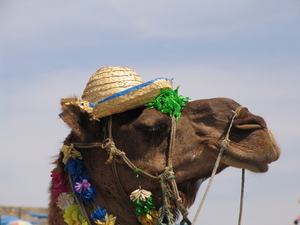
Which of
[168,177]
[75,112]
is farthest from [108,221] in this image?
[75,112]

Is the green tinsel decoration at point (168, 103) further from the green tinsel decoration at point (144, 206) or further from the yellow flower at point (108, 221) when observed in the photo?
the yellow flower at point (108, 221)

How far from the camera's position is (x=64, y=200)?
462cm

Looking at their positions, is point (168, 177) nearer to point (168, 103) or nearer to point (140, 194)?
point (140, 194)

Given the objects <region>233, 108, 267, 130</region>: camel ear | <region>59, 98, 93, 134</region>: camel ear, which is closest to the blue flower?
<region>59, 98, 93, 134</region>: camel ear

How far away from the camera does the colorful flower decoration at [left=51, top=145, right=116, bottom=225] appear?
14.6 ft

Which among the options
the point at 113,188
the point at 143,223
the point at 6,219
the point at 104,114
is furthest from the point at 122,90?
the point at 6,219

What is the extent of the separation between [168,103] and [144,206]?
91cm

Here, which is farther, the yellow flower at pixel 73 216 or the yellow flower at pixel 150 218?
the yellow flower at pixel 73 216

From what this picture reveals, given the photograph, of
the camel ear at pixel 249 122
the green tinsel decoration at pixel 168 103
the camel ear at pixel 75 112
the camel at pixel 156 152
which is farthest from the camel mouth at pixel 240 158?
the camel ear at pixel 75 112

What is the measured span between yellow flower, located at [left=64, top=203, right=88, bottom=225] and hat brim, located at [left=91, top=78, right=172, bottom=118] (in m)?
0.84

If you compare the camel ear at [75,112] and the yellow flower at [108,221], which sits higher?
the camel ear at [75,112]

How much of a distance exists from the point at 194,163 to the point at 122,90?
3.19ft

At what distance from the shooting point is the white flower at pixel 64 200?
4602 mm

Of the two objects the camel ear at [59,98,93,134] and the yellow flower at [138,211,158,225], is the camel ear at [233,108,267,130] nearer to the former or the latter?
the yellow flower at [138,211,158,225]
